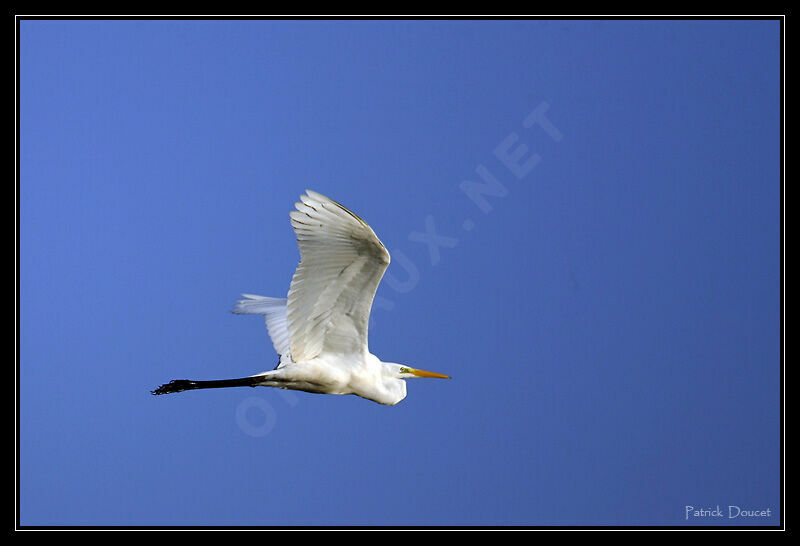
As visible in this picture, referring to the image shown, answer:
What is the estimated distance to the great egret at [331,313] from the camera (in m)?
5.70

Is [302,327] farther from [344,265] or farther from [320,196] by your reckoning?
[320,196]

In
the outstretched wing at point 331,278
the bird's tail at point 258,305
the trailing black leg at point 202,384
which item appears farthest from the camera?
the bird's tail at point 258,305

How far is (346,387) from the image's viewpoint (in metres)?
6.92

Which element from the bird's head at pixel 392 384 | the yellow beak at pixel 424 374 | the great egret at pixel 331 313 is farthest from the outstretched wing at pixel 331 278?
the yellow beak at pixel 424 374

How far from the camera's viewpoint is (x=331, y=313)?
647 cm

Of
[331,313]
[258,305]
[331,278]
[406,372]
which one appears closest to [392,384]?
[406,372]

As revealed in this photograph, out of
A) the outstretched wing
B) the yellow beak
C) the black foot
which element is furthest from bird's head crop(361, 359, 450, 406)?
the black foot

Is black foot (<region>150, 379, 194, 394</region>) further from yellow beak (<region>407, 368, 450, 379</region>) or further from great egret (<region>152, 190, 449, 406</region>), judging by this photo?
yellow beak (<region>407, 368, 450, 379</region>)

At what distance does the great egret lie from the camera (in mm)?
5695

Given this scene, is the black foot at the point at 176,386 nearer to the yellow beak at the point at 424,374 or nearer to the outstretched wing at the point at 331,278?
the outstretched wing at the point at 331,278
